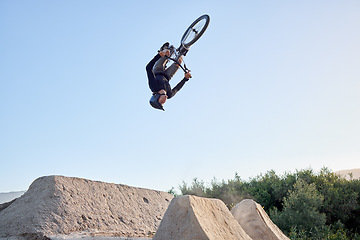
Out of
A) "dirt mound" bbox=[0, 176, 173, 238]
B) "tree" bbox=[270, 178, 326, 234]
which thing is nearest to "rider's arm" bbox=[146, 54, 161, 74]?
"dirt mound" bbox=[0, 176, 173, 238]

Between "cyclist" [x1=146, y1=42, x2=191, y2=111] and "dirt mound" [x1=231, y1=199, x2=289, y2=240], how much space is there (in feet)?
8.55

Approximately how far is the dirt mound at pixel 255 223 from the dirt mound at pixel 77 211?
1745 mm

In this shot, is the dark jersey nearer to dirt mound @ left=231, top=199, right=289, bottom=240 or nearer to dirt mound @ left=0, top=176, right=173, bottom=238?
dirt mound @ left=0, top=176, right=173, bottom=238

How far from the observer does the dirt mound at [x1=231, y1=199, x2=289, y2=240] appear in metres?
5.34

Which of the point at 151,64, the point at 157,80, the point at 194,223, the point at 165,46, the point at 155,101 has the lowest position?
the point at 194,223

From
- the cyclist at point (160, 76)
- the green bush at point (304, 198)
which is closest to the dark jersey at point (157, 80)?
the cyclist at point (160, 76)

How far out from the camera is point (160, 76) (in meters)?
6.55

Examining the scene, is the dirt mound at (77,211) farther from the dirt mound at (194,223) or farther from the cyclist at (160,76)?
the cyclist at (160,76)

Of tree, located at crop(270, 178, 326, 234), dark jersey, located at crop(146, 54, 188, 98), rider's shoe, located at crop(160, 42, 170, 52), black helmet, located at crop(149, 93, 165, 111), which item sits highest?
rider's shoe, located at crop(160, 42, 170, 52)

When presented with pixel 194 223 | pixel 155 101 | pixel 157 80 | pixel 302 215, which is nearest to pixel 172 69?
pixel 157 80

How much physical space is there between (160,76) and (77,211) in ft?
10.2

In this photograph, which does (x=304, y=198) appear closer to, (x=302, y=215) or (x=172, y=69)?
(x=302, y=215)

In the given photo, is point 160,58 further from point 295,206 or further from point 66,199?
point 295,206

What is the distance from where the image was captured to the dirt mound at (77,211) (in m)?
4.73
